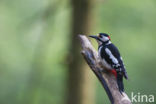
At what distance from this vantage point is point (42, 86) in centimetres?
891

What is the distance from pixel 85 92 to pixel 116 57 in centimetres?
307

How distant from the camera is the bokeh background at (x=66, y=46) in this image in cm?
692

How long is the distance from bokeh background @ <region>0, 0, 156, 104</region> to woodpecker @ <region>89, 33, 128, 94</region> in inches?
112

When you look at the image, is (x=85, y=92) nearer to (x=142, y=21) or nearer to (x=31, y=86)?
(x=31, y=86)

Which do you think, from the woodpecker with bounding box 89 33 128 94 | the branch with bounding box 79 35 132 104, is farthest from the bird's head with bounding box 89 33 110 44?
the branch with bounding box 79 35 132 104

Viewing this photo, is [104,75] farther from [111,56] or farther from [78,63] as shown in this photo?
[78,63]

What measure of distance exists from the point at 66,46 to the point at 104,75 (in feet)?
12.2

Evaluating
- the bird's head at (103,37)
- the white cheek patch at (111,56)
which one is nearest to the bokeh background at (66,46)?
the bird's head at (103,37)

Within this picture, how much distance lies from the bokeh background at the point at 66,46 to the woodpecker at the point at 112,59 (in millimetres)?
2841

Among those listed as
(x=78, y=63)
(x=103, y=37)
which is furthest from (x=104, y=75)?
(x=78, y=63)

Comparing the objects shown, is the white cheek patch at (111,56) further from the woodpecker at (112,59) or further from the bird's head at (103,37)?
the bird's head at (103,37)

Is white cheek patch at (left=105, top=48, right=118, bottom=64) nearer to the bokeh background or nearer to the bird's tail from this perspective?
the bird's tail

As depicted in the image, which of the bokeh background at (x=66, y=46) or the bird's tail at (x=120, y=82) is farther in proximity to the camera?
the bokeh background at (x=66, y=46)

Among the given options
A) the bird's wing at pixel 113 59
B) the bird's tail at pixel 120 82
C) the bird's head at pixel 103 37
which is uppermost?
the bird's head at pixel 103 37
